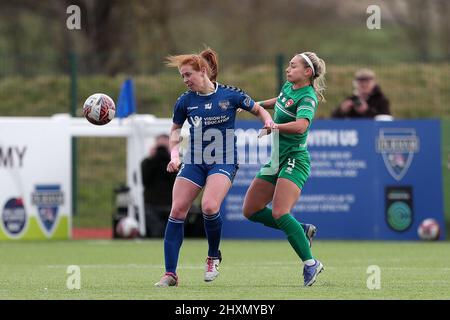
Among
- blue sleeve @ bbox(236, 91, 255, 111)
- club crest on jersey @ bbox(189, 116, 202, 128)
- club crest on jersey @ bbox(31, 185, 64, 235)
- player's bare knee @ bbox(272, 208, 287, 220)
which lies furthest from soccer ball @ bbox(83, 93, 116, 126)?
club crest on jersey @ bbox(31, 185, 64, 235)

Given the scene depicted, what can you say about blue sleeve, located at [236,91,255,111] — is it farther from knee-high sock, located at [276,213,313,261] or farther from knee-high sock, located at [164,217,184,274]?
knee-high sock, located at [164,217,184,274]

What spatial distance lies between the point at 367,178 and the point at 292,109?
316 inches

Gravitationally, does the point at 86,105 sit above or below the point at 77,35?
below

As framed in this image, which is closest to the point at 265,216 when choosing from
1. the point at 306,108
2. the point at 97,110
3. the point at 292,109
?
the point at 292,109

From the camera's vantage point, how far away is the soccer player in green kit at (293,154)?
10914 millimetres

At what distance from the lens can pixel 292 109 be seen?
11133 millimetres

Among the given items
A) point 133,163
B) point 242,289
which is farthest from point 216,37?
point 242,289

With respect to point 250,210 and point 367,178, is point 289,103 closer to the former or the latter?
point 250,210

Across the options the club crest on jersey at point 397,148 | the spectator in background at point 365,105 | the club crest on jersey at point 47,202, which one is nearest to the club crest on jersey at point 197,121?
the club crest on jersey at point 47,202

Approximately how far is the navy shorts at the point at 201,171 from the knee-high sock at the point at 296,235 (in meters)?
0.64

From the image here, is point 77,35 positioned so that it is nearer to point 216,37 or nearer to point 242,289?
point 216,37

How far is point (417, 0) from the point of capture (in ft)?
130

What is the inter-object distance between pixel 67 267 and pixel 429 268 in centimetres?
383

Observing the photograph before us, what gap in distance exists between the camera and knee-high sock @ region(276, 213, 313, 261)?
10953 millimetres
